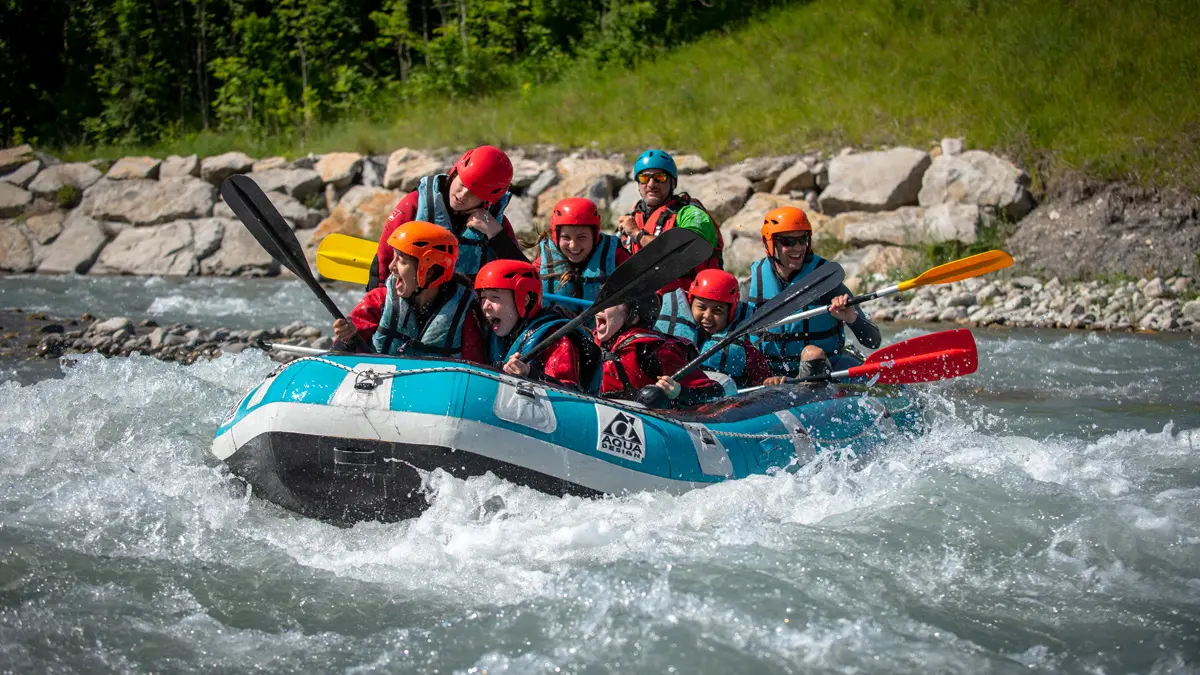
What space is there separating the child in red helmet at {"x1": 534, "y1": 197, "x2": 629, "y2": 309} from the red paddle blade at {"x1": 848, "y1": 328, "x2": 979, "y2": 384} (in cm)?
147

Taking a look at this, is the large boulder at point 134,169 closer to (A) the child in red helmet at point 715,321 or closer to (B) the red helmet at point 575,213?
(B) the red helmet at point 575,213

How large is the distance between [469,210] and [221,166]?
37.4 ft

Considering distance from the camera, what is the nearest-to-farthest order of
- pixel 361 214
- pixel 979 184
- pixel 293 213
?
pixel 979 184, pixel 361 214, pixel 293 213

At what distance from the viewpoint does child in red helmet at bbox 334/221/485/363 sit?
4.67 m

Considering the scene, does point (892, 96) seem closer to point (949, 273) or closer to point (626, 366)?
point (949, 273)

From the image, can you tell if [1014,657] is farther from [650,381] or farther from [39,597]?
[39,597]

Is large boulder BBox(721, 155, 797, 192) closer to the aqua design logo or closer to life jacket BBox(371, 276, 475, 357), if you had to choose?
life jacket BBox(371, 276, 475, 357)

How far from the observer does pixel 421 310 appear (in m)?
4.85

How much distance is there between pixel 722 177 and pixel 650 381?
8.18 meters

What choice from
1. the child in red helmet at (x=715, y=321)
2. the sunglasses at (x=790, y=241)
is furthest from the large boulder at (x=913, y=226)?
the child in red helmet at (x=715, y=321)

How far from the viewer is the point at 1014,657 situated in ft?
11.2

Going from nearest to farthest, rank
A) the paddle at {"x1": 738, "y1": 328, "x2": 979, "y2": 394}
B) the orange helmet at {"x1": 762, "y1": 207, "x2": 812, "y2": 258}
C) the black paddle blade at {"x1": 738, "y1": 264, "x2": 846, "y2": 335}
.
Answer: the black paddle blade at {"x1": 738, "y1": 264, "x2": 846, "y2": 335} < the paddle at {"x1": 738, "y1": 328, "x2": 979, "y2": 394} < the orange helmet at {"x1": 762, "y1": 207, "x2": 812, "y2": 258}

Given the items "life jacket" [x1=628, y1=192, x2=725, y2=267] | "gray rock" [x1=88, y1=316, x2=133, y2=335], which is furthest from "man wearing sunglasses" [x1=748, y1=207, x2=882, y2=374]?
"gray rock" [x1=88, y1=316, x2=133, y2=335]

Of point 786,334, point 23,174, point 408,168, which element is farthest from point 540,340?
point 23,174
